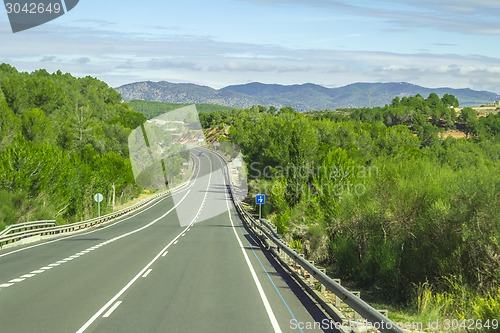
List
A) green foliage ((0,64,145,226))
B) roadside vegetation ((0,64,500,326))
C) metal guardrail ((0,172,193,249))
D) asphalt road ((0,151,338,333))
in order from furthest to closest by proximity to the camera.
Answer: green foliage ((0,64,145,226)) → metal guardrail ((0,172,193,249)) → roadside vegetation ((0,64,500,326)) → asphalt road ((0,151,338,333))

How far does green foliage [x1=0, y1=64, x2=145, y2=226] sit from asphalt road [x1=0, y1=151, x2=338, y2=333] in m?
17.5

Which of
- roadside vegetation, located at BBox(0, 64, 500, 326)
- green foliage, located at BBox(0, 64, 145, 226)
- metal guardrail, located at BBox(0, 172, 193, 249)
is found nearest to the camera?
roadside vegetation, located at BBox(0, 64, 500, 326)

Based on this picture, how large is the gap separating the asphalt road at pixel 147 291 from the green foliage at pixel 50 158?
17.5m

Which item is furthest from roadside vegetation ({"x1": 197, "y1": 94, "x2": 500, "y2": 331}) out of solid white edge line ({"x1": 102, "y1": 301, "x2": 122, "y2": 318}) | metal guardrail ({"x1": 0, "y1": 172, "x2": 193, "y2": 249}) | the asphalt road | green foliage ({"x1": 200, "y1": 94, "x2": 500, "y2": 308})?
metal guardrail ({"x1": 0, "y1": 172, "x2": 193, "y2": 249})

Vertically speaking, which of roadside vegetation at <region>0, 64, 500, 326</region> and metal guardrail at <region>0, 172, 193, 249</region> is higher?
roadside vegetation at <region>0, 64, 500, 326</region>

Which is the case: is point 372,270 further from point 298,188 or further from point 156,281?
point 298,188

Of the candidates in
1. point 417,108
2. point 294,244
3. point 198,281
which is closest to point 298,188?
point 294,244

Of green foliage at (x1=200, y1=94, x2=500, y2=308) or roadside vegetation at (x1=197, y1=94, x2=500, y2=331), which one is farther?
green foliage at (x1=200, y1=94, x2=500, y2=308)

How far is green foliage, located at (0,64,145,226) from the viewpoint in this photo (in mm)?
46812

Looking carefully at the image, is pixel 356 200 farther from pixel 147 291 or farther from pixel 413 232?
pixel 147 291

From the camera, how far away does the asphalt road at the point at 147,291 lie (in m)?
10.7

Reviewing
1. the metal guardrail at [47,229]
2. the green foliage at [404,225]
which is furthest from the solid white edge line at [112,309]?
the metal guardrail at [47,229]

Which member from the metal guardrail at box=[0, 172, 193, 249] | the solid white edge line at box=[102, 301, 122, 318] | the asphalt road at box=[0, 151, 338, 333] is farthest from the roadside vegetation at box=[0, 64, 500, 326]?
the solid white edge line at box=[102, 301, 122, 318]

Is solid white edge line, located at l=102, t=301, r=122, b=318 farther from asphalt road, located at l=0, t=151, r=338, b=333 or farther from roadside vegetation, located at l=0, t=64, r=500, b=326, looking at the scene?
roadside vegetation, located at l=0, t=64, r=500, b=326
